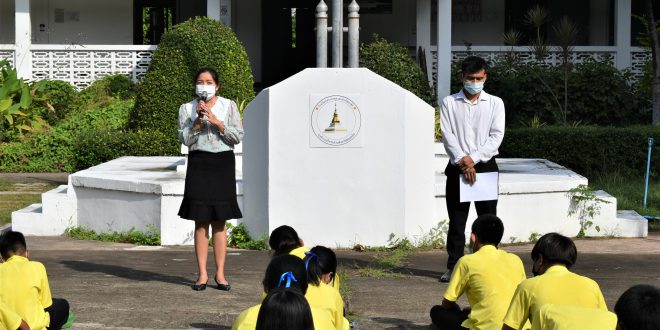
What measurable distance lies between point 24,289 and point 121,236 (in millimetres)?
5010

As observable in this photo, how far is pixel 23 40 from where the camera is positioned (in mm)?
21422

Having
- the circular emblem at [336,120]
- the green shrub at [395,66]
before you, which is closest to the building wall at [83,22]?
the green shrub at [395,66]

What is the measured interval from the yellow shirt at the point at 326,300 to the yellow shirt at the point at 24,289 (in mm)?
1759

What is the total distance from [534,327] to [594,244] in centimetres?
617

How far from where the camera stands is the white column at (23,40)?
69.9 ft

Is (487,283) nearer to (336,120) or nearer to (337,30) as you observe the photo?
(336,120)

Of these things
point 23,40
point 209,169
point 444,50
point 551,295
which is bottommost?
point 551,295

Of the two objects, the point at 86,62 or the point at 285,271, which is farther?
the point at 86,62

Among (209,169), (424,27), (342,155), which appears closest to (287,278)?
(209,169)

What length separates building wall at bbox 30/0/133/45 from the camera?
23.3m

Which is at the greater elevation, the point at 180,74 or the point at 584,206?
the point at 180,74

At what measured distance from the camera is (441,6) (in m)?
20.7

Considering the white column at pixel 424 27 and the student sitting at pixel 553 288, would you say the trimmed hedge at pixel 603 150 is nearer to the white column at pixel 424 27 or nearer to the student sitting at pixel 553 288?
the white column at pixel 424 27

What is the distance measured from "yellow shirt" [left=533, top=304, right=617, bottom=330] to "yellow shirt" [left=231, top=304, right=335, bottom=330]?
0.95 metres
